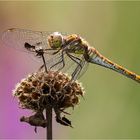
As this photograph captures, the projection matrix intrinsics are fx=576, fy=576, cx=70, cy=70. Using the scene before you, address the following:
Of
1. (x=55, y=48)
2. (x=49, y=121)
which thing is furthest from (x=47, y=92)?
(x=55, y=48)

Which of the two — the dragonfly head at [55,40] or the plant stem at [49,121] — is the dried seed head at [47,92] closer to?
the plant stem at [49,121]

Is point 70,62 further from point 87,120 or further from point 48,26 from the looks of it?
point 48,26

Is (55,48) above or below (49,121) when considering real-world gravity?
above

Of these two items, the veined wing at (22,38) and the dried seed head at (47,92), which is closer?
the dried seed head at (47,92)

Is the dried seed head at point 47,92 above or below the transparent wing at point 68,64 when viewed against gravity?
below

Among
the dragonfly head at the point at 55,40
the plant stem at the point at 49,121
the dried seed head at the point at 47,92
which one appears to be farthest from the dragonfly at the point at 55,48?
the plant stem at the point at 49,121

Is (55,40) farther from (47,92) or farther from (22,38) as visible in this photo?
(47,92)

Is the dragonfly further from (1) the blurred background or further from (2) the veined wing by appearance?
(1) the blurred background
